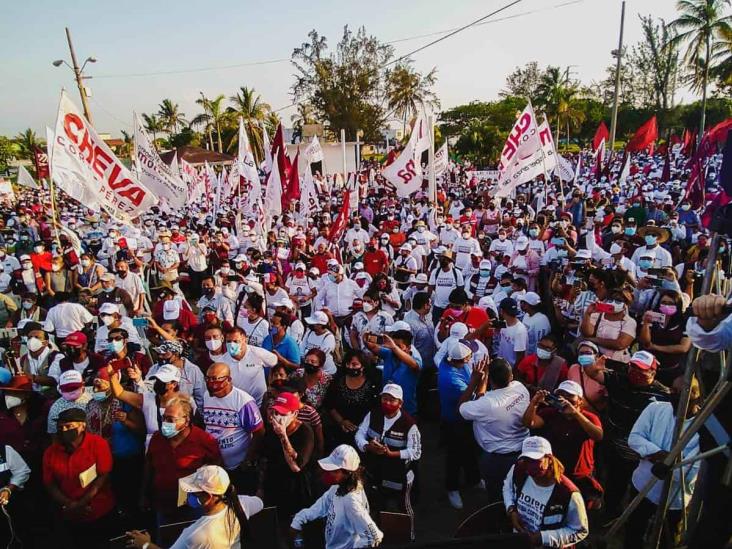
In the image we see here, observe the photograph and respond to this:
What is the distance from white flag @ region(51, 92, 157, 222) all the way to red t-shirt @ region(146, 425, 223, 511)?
499 cm

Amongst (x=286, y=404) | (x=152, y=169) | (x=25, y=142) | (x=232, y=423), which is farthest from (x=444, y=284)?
(x=25, y=142)

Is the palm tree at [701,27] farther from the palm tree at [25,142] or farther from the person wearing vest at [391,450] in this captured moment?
the palm tree at [25,142]

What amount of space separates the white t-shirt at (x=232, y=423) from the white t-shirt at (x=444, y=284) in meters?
3.97

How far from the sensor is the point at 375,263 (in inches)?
370

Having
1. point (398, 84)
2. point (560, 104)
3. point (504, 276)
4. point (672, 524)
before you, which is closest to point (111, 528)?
point (672, 524)

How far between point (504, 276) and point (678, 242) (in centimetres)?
447

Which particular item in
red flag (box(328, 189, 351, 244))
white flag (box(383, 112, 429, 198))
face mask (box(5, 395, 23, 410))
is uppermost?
white flag (box(383, 112, 429, 198))

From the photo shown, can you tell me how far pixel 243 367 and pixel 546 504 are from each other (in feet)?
9.40

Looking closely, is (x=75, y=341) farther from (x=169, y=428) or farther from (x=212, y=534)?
(x=212, y=534)

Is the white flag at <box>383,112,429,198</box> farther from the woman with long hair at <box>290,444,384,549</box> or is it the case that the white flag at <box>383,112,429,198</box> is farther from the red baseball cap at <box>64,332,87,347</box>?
the woman with long hair at <box>290,444,384,549</box>

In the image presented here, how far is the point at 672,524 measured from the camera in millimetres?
3506

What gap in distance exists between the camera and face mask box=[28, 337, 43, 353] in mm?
5543

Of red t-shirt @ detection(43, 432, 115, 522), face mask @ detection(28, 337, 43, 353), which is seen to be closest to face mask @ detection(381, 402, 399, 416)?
red t-shirt @ detection(43, 432, 115, 522)

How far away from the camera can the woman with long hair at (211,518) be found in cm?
296
